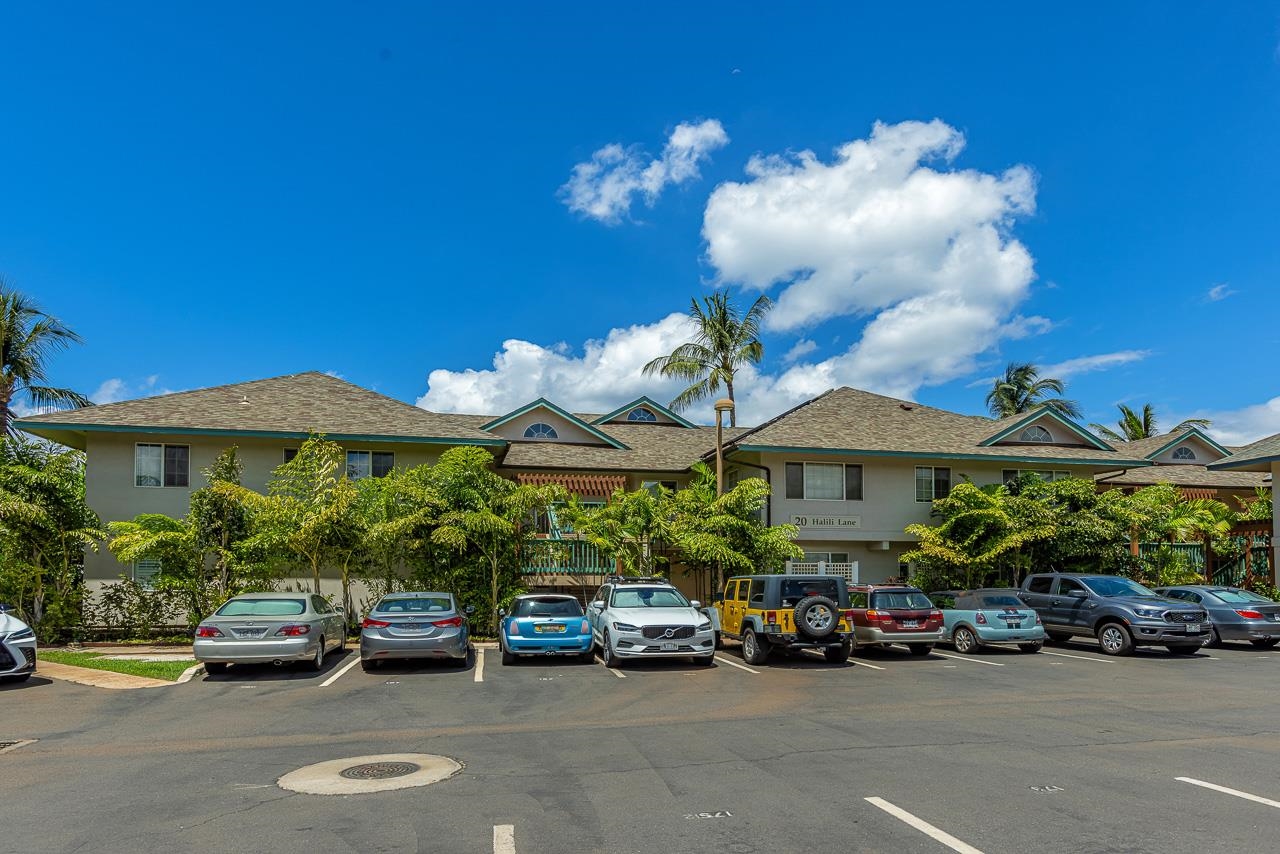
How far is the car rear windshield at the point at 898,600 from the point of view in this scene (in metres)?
18.0

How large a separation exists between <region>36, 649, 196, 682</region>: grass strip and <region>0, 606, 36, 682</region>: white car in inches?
59.0

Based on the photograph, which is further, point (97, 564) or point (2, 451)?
point (97, 564)

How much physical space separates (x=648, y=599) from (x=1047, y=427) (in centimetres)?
1832

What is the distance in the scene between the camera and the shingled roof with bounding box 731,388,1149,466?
25984 mm

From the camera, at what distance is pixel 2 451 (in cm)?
2011

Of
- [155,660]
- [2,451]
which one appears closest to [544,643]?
[155,660]

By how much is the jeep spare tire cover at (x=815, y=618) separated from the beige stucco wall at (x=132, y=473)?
47.0 ft

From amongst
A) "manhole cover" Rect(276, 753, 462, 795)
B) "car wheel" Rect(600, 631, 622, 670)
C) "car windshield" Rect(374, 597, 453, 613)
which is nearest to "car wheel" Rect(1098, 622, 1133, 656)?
"car wheel" Rect(600, 631, 622, 670)

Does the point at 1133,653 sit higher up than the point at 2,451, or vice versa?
the point at 2,451

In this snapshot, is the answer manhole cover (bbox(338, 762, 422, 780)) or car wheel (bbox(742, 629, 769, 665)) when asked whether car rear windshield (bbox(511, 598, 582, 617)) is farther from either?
manhole cover (bbox(338, 762, 422, 780))

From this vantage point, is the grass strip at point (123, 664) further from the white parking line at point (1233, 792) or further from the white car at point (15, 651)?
the white parking line at point (1233, 792)

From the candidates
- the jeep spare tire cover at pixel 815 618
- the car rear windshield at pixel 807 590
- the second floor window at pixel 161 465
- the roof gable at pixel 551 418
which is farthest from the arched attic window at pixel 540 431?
the jeep spare tire cover at pixel 815 618

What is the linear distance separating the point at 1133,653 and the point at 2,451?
25.6 metres

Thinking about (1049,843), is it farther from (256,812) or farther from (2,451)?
(2,451)
